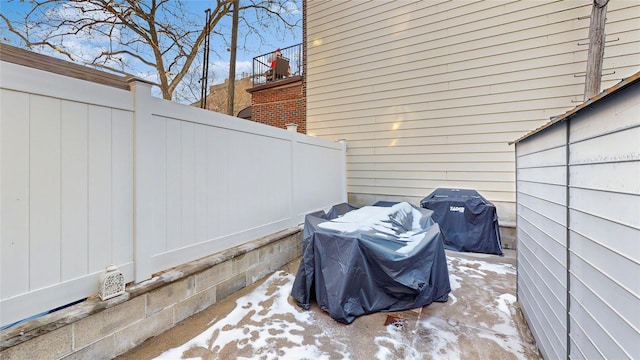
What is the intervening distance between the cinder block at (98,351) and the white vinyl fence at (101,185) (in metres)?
0.33

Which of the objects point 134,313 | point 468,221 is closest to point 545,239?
point 468,221

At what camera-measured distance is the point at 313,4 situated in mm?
6473

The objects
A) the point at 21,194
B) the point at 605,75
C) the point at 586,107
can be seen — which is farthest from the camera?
the point at 605,75

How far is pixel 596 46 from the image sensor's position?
3.89m

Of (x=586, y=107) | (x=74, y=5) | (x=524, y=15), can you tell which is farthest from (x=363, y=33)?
(x=74, y=5)

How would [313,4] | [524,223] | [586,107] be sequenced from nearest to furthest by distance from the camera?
[586,107]
[524,223]
[313,4]

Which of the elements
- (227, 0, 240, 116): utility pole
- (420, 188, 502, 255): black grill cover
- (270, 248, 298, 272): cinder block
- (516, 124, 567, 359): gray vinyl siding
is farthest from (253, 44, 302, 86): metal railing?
(516, 124, 567, 359): gray vinyl siding

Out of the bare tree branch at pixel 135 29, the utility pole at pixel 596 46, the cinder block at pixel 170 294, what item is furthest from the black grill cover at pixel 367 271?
the bare tree branch at pixel 135 29

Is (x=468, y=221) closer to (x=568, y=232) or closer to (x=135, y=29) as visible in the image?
(x=568, y=232)

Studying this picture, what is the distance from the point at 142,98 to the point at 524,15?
5800 millimetres

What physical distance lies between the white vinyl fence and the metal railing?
570 cm

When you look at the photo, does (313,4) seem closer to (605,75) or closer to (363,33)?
(363,33)

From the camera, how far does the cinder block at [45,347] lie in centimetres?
147

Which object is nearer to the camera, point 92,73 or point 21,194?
point 21,194
